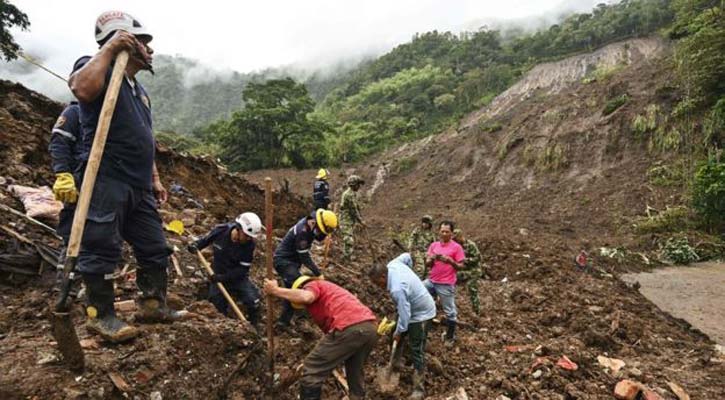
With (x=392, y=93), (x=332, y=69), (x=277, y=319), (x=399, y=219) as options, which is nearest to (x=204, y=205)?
(x=277, y=319)

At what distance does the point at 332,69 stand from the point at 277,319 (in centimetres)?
12512

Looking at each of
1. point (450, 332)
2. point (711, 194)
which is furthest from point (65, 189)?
point (711, 194)

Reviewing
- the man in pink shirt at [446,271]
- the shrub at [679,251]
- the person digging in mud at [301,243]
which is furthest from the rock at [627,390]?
the shrub at [679,251]

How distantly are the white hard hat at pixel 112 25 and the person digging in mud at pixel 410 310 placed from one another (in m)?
2.65

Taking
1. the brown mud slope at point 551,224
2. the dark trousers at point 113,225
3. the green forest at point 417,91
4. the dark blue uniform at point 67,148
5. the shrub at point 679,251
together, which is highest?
the green forest at point 417,91

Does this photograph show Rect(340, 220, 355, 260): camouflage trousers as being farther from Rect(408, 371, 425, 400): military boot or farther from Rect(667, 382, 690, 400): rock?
Result: Rect(667, 382, 690, 400): rock

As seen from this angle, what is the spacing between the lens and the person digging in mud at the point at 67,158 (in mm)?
2518

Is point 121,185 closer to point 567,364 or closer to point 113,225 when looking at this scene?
point 113,225

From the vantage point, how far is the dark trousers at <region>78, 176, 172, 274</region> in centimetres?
247

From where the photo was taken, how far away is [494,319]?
655 cm

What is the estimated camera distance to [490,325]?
6.20 m

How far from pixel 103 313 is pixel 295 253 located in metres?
2.52

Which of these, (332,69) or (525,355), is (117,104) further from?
(332,69)

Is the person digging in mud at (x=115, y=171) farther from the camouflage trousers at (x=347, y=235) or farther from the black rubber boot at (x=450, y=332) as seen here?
the camouflage trousers at (x=347, y=235)
